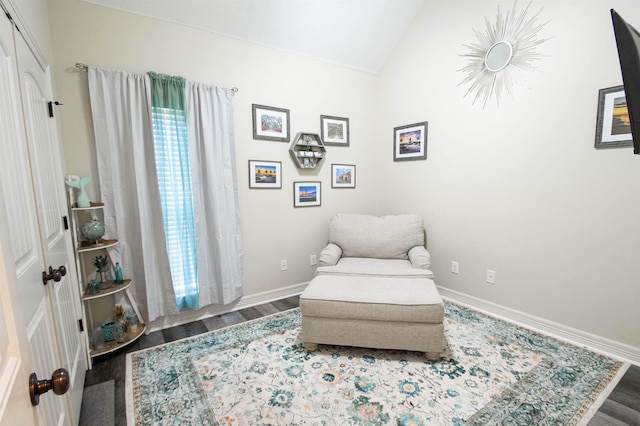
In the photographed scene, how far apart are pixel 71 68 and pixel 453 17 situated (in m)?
3.28

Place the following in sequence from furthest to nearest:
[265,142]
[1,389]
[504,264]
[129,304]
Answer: [265,142]
[504,264]
[129,304]
[1,389]

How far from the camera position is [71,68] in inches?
82.7

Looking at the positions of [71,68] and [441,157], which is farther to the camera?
[441,157]

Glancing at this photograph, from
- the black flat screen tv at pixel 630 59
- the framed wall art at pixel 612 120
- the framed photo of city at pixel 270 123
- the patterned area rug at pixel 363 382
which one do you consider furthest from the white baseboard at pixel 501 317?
the black flat screen tv at pixel 630 59

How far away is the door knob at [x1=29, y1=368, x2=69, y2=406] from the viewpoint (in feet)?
1.98

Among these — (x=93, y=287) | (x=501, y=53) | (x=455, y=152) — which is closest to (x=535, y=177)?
(x=455, y=152)

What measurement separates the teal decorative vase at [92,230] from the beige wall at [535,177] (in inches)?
116

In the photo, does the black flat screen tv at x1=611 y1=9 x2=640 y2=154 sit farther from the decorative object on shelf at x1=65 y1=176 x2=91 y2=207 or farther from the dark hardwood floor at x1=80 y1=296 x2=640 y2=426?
the decorative object on shelf at x1=65 y1=176 x2=91 y2=207

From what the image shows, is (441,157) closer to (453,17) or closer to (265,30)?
(453,17)

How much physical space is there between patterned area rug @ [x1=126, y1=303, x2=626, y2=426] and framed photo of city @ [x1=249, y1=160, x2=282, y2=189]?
1442mm

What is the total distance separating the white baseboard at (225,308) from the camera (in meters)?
2.57

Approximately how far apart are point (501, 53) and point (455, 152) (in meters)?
0.90

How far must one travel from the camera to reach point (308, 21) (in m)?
2.80

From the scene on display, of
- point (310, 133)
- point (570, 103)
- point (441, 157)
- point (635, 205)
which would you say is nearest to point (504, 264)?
point (635, 205)
